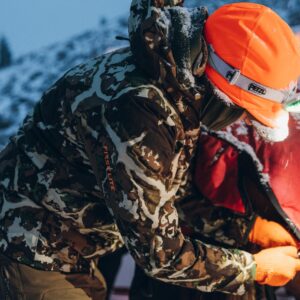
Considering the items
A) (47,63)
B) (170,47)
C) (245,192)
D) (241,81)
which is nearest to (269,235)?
(245,192)

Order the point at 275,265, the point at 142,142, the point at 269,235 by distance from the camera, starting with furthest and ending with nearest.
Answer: the point at 269,235, the point at 275,265, the point at 142,142

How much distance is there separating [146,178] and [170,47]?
12.0 inches

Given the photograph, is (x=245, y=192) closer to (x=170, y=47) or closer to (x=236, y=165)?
(x=236, y=165)

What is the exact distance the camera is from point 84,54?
607cm

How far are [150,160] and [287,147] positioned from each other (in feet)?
2.17

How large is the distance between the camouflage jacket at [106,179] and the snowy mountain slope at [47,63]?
12.6 feet

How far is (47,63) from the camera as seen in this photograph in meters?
6.10

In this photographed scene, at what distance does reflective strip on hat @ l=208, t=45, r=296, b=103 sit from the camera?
1.33 meters

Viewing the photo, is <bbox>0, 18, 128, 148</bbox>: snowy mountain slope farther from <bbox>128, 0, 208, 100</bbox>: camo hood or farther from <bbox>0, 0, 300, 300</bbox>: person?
<bbox>128, 0, 208, 100</bbox>: camo hood

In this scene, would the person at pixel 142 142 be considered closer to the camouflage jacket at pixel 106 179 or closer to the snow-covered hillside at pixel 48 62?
the camouflage jacket at pixel 106 179

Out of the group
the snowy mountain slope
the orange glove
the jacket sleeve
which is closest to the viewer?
the jacket sleeve

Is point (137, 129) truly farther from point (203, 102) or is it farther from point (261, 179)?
point (261, 179)

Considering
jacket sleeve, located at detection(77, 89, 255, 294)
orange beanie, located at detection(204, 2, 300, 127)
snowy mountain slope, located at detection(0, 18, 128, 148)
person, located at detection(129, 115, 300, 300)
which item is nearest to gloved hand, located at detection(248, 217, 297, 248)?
person, located at detection(129, 115, 300, 300)

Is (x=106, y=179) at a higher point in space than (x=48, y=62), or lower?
higher
